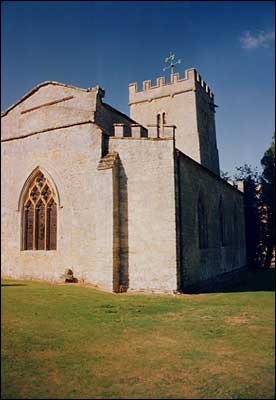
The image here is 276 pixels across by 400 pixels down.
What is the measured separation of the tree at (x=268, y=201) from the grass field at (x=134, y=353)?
21.2m

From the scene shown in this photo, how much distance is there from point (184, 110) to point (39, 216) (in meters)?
16.4

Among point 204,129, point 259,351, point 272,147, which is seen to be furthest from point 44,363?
point 272,147

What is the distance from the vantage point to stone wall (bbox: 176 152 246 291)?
1462 cm

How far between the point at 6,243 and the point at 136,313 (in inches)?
370

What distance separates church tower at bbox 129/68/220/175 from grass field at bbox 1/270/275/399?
20215 mm

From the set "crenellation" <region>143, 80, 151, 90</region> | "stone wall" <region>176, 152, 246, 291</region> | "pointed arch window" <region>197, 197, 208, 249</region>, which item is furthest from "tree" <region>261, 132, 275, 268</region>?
"pointed arch window" <region>197, 197, 208, 249</region>

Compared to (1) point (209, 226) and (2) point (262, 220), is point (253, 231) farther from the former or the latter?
(1) point (209, 226)

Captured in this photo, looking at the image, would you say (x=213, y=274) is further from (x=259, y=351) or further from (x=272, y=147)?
(x=272, y=147)

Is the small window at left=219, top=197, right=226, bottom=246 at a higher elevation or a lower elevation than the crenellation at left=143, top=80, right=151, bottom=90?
lower

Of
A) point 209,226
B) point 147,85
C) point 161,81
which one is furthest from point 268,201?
point 147,85

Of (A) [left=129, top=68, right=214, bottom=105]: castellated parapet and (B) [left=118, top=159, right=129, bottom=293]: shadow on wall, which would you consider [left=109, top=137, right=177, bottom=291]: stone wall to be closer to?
(B) [left=118, top=159, right=129, bottom=293]: shadow on wall

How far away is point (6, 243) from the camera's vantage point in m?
16.6

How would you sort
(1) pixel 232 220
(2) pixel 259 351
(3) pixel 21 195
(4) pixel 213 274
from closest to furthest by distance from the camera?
(2) pixel 259 351, (3) pixel 21 195, (4) pixel 213 274, (1) pixel 232 220

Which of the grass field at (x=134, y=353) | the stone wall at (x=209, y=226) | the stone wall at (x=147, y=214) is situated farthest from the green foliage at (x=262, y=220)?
the grass field at (x=134, y=353)
